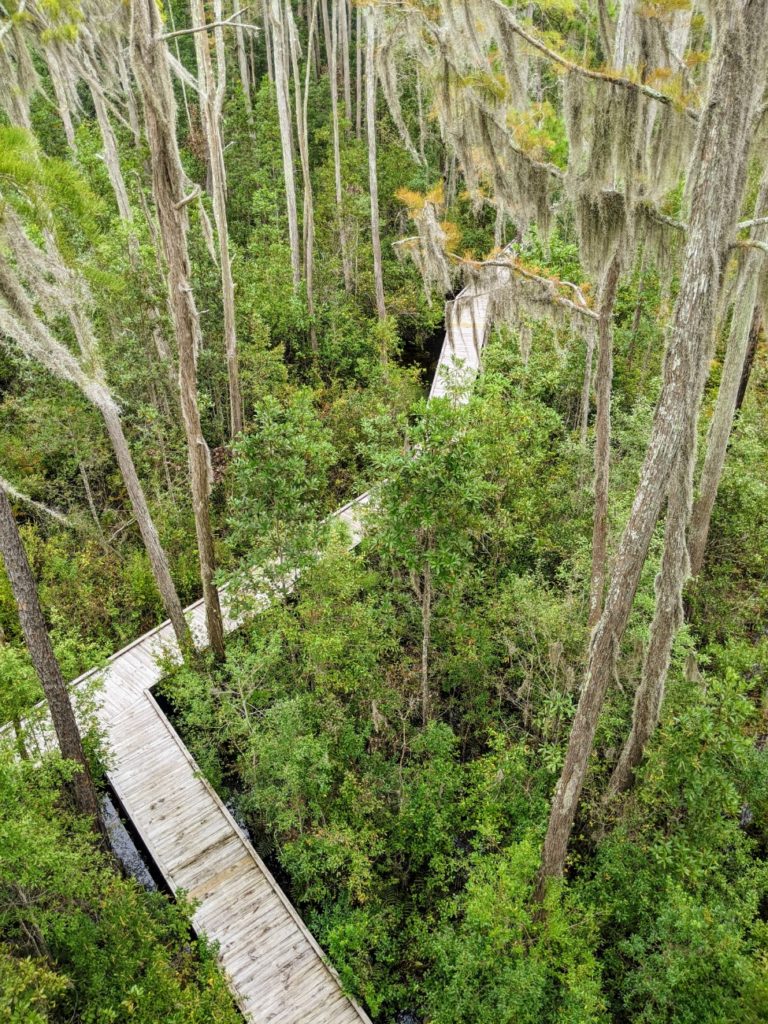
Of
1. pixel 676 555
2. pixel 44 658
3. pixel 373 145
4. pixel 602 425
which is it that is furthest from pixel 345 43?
pixel 676 555

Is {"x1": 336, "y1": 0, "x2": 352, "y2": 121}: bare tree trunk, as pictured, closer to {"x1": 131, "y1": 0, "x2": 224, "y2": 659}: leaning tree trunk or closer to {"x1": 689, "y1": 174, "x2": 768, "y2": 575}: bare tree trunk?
{"x1": 131, "y1": 0, "x2": 224, "y2": 659}: leaning tree trunk

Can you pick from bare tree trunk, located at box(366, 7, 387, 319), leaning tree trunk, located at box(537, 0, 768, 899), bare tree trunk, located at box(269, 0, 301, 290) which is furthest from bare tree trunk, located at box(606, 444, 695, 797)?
bare tree trunk, located at box(269, 0, 301, 290)

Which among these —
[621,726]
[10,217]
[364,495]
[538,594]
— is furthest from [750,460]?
[10,217]

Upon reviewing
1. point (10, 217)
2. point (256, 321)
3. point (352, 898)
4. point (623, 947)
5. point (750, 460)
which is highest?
point (10, 217)

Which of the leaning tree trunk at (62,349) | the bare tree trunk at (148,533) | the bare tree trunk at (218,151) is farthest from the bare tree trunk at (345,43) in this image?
the leaning tree trunk at (62,349)

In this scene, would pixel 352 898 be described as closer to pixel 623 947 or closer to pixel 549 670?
pixel 623 947

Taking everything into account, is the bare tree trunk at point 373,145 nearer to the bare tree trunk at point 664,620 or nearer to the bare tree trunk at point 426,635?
the bare tree trunk at point 426,635
